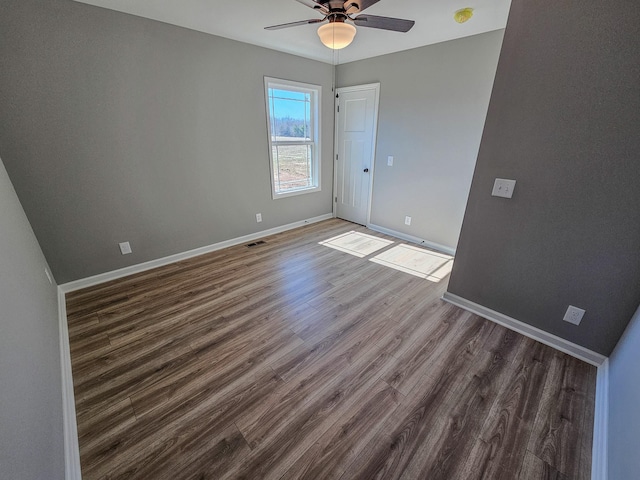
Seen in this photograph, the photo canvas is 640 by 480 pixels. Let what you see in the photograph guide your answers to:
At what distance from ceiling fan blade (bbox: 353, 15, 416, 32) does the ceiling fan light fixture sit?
121 mm

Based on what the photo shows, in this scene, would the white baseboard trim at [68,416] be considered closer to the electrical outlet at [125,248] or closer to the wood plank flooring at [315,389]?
the wood plank flooring at [315,389]

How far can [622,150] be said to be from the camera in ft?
4.66

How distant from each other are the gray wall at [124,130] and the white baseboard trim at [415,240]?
1.98 metres

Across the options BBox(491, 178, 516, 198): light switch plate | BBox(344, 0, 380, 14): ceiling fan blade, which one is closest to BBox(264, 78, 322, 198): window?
BBox(344, 0, 380, 14): ceiling fan blade

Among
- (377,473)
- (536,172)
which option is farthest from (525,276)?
(377,473)

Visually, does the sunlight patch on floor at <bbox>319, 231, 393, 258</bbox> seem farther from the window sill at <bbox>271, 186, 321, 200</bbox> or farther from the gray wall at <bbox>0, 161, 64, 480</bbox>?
the gray wall at <bbox>0, 161, 64, 480</bbox>

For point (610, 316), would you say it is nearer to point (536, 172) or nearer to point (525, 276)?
point (525, 276)

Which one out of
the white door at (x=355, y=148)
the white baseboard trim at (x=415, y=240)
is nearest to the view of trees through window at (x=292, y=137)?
the white door at (x=355, y=148)

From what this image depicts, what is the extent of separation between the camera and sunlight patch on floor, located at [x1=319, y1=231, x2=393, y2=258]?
3.44 meters

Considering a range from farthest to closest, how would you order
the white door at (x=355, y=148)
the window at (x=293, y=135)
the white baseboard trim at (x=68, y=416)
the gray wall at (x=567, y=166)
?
the white door at (x=355, y=148)
the window at (x=293, y=135)
the gray wall at (x=567, y=166)
the white baseboard trim at (x=68, y=416)

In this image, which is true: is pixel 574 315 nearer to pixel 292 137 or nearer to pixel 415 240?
pixel 415 240

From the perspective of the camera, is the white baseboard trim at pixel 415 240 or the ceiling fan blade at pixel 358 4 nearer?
the ceiling fan blade at pixel 358 4

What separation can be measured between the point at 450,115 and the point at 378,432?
10.5 feet

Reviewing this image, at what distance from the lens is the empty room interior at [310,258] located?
126 centimetres
